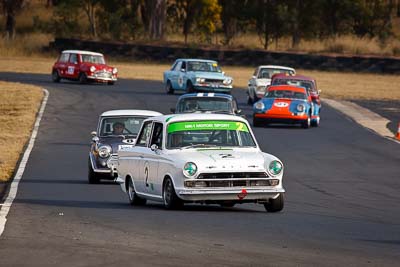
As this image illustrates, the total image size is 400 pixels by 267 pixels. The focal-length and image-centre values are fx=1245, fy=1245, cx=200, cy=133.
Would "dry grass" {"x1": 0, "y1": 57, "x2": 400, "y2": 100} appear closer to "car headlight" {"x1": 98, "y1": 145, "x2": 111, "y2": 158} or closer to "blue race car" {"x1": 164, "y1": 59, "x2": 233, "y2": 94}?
"blue race car" {"x1": 164, "y1": 59, "x2": 233, "y2": 94}

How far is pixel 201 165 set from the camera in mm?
15297

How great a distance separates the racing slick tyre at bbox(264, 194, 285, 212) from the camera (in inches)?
616

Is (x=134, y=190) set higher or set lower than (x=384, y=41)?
higher

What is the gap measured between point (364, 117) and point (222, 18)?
2154 inches

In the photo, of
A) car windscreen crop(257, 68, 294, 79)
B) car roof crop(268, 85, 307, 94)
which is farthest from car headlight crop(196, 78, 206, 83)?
car roof crop(268, 85, 307, 94)

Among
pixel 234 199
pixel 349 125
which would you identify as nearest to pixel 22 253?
pixel 234 199

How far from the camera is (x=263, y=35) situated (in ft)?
277

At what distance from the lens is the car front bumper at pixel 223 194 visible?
1523cm

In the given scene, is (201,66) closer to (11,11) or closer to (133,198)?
(133,198)

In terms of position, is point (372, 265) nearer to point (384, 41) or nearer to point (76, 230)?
point (76, 230)

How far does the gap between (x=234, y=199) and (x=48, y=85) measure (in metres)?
36.9

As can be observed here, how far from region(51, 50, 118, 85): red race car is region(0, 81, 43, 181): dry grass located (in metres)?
4.40

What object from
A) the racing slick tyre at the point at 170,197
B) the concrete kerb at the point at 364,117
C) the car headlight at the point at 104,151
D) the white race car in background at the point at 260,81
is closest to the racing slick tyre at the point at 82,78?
the white race car in background at the point at 260,81

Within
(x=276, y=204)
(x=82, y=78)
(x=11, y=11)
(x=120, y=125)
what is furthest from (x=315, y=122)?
(x=11, y=11)
